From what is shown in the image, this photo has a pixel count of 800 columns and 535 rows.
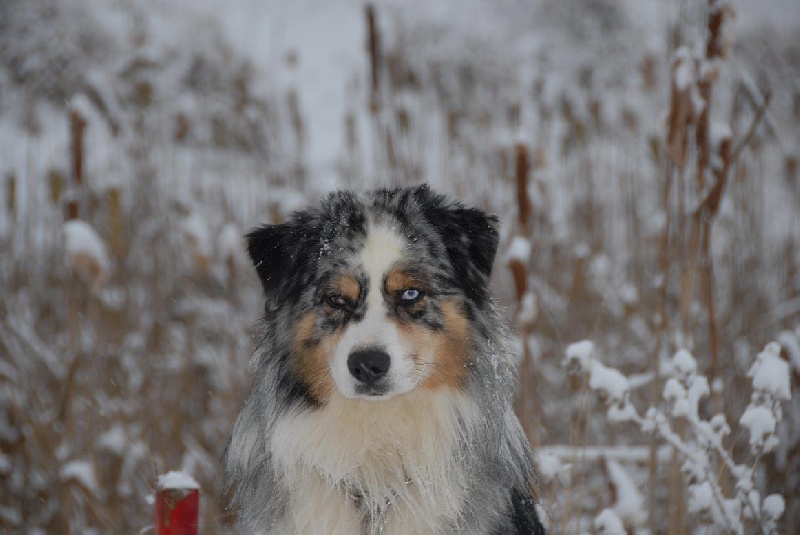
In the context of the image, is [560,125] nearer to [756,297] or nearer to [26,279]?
[756,297]

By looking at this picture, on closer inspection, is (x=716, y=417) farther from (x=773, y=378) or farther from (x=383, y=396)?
(x=383, y=396)

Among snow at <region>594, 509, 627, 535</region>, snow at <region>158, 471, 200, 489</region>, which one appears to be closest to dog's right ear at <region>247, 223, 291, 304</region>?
snow at <region>158, 471, 200, 489</region>

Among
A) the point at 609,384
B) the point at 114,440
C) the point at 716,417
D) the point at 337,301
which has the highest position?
the point at 337,301

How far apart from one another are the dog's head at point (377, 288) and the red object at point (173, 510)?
579 millimetres

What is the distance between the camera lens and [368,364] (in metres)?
1.91

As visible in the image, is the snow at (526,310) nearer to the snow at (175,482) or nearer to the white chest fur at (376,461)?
the white chest fur at (376,461)

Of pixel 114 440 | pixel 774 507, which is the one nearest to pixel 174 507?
pixel 774 507

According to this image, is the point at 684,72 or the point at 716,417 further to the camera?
the point at 684,72

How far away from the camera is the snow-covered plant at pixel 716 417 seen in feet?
6.17

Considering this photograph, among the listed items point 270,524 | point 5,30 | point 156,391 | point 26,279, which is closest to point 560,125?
point 156,391

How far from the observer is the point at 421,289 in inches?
86.6

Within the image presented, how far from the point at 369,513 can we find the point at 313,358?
0.51 meters

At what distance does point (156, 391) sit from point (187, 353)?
29 cm

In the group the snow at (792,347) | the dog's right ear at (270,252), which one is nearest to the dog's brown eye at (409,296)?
the dog's right ear at (270,252)
